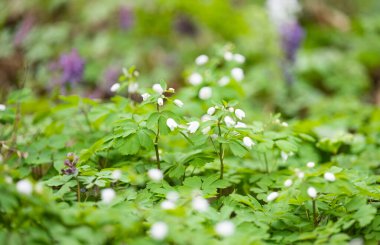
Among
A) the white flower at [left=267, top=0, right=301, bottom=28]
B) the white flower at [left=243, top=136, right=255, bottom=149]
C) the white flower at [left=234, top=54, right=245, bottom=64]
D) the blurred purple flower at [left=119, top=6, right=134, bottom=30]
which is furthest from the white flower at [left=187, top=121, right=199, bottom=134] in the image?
the blurred purple flower at [left=119, top=6, right=134, bottom=30]

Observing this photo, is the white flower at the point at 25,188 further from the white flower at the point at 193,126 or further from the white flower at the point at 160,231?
the white flower at the point at 193,126

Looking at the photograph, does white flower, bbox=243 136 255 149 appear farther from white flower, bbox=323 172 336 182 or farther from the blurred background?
the blurred background

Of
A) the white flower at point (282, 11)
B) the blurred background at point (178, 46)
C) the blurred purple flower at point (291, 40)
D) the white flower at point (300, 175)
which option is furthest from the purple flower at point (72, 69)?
the white flower at point (282, 11)

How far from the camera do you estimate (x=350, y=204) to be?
1.70 metres

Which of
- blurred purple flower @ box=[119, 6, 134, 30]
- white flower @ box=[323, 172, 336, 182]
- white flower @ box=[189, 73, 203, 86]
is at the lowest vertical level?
white flower @ box=[323, 172, 336, 182]

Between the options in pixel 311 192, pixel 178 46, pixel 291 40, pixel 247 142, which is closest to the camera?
pixel 311 192

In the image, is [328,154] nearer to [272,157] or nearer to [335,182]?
[272,157]

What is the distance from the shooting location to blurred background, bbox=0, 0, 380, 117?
4570 mm

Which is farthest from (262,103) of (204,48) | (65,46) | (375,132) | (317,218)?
(317,218)

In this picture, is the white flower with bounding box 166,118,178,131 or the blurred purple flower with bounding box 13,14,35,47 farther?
the blurred purple flower with bounding box 13,14,35,47

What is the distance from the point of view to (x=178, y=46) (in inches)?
210

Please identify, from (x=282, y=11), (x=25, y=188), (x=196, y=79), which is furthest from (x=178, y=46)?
(x=25, y=188)

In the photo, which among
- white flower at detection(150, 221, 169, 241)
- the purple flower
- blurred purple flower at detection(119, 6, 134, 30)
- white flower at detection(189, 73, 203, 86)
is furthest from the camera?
blurred purple flower at detection(119, 6, 134, 30)

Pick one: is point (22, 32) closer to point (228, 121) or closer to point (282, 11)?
point (282, 11)
